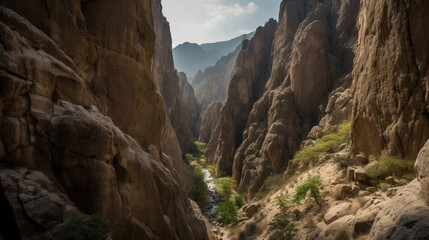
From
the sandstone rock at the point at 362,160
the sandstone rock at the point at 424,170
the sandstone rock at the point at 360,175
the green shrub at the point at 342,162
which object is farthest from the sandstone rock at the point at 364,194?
the sandstone rock at the point at 424,170

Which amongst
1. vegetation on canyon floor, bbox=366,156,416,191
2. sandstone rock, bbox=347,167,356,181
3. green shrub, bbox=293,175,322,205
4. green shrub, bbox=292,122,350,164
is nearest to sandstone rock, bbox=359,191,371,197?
vegetation on canyon floor, bbox=366,156,416,191

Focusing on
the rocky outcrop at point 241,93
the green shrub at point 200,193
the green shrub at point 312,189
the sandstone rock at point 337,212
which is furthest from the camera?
the rocky outcrop at point 241,93

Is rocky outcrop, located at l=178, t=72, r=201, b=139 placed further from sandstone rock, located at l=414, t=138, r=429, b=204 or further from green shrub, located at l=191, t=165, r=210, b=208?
sandstone rock, located at l=414, t=138, r=429, b=204

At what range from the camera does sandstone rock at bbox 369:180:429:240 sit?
4.80 metres

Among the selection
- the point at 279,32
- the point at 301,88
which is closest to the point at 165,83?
the point at 279,32

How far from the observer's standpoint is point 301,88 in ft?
131

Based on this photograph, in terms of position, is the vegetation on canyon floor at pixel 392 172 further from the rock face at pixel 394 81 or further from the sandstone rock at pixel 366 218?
the sandstone rock at pixel 366 218

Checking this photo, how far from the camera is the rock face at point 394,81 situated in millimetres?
10246

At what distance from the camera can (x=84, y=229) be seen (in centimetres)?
544

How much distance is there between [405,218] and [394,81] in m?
9.24

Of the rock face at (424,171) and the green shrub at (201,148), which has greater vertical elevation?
the rock face at (424,171)

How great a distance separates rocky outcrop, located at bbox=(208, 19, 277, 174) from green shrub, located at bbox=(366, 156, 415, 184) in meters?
37.1

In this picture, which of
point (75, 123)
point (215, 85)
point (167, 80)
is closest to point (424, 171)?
point (75, 123)

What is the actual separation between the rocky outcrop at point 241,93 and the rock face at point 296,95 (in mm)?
344
